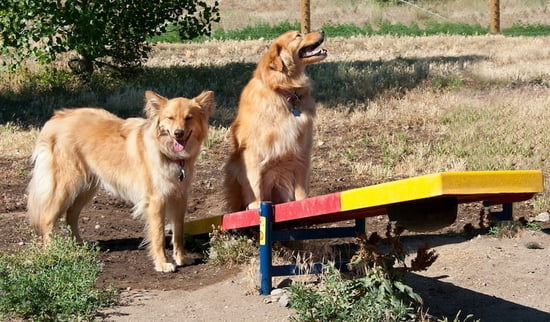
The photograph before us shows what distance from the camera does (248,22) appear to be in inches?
1314

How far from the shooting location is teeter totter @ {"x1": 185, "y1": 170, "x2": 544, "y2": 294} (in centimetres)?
565

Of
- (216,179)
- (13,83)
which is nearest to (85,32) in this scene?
(13,83)

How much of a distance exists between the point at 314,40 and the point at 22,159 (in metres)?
5.27

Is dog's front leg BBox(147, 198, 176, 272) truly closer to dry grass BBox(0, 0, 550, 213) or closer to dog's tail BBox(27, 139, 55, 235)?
dog's tail BBox(27, 139, 55, 235)

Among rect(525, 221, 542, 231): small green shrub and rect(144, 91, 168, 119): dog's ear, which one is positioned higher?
rect(144, 91, 168, 119): dog's ear

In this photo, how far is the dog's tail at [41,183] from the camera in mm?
8516

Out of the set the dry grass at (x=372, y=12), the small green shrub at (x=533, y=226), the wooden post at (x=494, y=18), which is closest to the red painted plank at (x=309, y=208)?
the small green shrub at (x=533, y=226)

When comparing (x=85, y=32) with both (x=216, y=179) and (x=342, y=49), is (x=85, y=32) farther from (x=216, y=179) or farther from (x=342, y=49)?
(x=342, y=49)

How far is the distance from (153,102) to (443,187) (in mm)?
3190

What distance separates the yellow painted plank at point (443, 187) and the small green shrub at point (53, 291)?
6.26 feet

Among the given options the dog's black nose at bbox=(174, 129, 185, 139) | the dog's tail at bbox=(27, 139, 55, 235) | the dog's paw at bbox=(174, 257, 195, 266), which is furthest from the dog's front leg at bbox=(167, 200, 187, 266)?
the dog's tail at bbox=(27, 139, 55, 235)

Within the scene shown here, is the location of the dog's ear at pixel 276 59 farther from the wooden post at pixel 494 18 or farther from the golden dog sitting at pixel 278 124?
the wooden post at pixel 494 18

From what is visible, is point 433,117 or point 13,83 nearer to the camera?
point 433,117

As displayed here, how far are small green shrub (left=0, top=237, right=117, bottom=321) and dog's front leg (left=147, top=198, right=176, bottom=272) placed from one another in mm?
836
